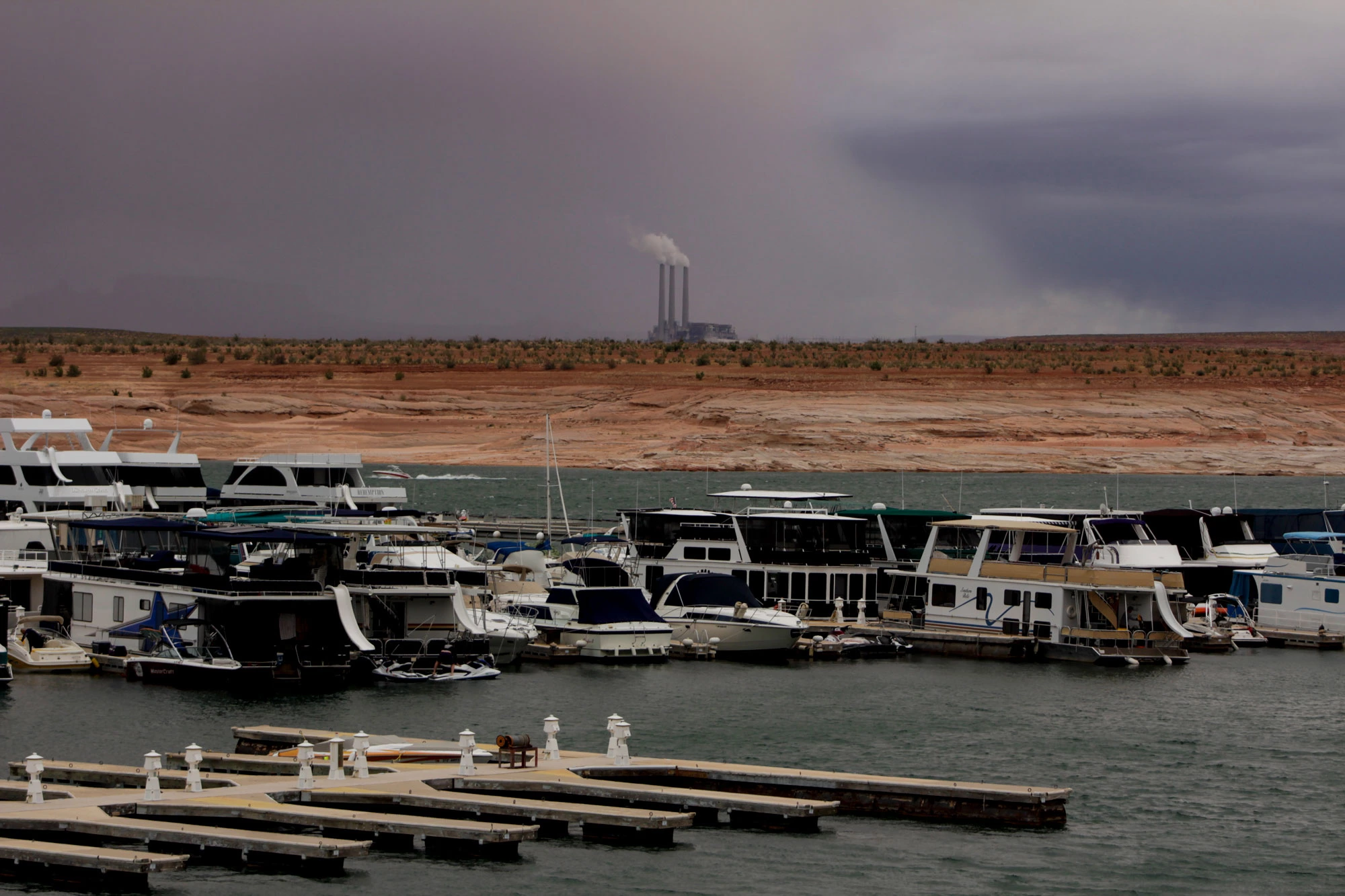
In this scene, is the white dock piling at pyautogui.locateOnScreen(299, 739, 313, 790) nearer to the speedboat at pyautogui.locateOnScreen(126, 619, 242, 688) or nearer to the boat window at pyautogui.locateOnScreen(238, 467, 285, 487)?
the speedboat at pyautogui.locateOnScreen(126, 619, 242, 688)

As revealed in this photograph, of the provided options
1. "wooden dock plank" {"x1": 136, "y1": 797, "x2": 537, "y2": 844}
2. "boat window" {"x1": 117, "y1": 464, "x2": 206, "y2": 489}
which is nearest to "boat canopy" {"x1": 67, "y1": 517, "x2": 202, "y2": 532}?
"boat window" {"x1": 117, "y1": 464, "x2": 206, "y2": 489}

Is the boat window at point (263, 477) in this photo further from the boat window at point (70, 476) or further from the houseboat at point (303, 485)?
the boat window at point (70, 476)

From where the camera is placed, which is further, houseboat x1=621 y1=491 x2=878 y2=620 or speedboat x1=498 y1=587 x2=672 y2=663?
houseboat x1=621 y1=491 x2=878 y2=620

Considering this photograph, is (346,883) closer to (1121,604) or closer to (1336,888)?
(1336,888)

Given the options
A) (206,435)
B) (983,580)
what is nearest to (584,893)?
(983,580)

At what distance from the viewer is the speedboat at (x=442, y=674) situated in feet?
140

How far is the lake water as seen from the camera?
1026 inches

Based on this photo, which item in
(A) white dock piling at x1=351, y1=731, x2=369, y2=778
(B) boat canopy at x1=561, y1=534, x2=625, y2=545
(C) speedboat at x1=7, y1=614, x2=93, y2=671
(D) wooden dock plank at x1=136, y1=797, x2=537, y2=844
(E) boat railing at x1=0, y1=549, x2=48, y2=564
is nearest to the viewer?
(D) wooden dock plank at x1=136, y1=797, x2=537, y2=844

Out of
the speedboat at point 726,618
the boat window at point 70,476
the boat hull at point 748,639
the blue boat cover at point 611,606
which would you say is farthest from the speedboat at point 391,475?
the boat hull at point 748,639

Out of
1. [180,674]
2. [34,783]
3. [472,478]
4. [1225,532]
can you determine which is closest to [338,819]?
[34,783]

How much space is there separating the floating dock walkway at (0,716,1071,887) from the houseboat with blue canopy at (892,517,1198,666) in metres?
18.8

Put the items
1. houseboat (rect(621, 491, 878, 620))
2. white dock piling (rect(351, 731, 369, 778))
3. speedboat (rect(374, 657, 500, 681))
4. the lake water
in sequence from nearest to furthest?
1. the lake water
2. white dock piling (rect(351, 731, 369, 778))
3. speedboat (rect(374, 657, 500, 681))
4. houseboat (rect(621, 491, 878, 620))

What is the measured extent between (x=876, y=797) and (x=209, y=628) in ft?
67.0

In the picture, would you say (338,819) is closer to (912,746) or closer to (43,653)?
(912,746)
